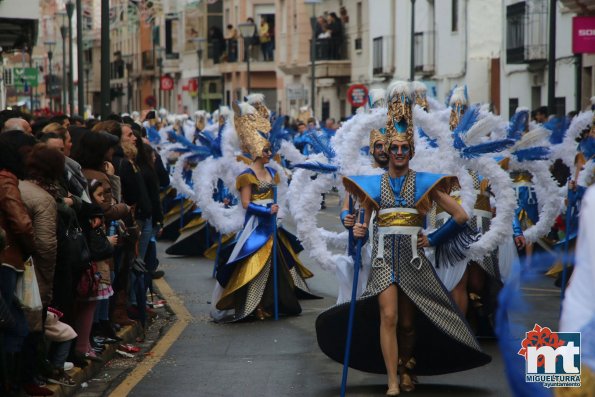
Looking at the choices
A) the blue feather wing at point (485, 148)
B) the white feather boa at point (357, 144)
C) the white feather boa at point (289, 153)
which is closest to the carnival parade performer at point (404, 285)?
the white feather boa at point (357, 144)

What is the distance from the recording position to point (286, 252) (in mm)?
13922

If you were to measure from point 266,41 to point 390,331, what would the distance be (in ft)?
195

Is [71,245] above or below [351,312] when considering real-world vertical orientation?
above

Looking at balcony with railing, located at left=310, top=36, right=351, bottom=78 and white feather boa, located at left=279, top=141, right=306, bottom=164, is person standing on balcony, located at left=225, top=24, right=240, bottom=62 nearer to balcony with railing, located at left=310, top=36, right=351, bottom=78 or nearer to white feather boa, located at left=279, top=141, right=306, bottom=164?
balcony with railing, located at left=310, top=36, right=351, bottom=78

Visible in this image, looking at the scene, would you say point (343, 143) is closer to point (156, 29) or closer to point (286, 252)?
point (286, 252)

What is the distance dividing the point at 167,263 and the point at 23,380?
10.3 meters

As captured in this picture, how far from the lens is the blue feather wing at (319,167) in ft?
35.7

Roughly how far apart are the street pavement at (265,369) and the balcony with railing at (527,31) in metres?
21.2

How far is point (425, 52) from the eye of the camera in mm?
44500

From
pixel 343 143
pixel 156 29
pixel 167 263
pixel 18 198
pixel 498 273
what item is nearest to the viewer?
pixel 18 198

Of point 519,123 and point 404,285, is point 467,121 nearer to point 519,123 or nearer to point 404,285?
point 404,285

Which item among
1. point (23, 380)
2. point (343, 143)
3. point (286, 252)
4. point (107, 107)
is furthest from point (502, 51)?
point (23, 380)

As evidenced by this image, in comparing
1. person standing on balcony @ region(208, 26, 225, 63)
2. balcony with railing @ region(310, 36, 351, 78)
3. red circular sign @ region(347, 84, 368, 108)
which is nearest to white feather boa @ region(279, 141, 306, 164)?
red circular sign @ region(347, 84, 368, 108)

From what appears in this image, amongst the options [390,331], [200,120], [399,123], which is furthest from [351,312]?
[200,120]
